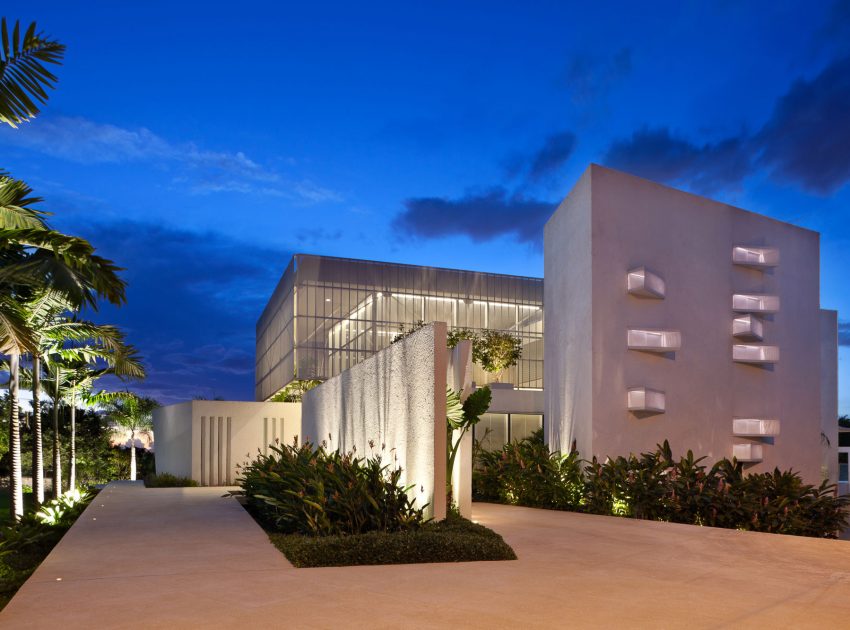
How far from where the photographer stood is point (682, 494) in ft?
39.7

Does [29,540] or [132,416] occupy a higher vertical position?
[132,416]

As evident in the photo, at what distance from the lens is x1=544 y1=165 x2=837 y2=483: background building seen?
45.5 ft

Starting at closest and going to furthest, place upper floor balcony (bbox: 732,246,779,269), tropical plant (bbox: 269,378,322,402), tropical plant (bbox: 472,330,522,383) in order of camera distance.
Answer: upper floor balcony (bbox: 732,246,779,269) < tropical plant (bbox: 472,330,522,383) < tropical plant (bbox: 269,378,322,402)

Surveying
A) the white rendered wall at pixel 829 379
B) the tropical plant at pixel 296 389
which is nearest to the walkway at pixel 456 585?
the white rendered wall at pixel 829 379

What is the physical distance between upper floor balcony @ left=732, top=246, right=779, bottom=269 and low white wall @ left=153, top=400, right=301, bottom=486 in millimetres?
13135

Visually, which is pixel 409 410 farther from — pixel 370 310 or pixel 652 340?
pixel 370 310

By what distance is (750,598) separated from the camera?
633cm

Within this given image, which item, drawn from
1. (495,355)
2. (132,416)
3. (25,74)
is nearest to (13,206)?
(25,74)

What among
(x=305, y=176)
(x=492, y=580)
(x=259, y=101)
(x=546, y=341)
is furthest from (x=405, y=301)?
(x=305, y=176)

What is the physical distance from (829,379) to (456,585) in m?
20.0

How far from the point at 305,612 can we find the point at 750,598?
3.50 meters

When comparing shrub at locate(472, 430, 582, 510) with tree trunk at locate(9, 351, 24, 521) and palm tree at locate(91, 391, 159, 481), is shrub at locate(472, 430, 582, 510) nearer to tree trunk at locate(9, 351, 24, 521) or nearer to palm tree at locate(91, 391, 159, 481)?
tree trunk at locate(9, 351, 24, 521)

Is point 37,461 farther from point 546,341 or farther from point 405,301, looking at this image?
point 405,301

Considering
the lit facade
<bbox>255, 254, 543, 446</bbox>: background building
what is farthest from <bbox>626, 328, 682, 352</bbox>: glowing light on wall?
the lit facade
